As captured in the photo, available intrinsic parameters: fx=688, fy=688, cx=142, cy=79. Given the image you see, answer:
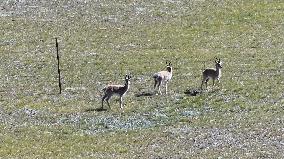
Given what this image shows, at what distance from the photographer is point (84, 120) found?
140 ft

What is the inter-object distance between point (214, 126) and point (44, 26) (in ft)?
110

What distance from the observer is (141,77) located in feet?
175

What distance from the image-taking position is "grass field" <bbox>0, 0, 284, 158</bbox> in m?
38.9

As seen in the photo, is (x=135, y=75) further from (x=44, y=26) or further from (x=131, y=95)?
(x=44, y=26)

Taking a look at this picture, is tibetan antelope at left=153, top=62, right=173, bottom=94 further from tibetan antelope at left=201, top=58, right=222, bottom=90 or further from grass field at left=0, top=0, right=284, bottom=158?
tibetan antelope at left=201, top=58, right=222, bottom=90

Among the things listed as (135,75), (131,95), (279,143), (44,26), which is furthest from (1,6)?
(279,143)

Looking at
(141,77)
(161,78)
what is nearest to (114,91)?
(161,78)

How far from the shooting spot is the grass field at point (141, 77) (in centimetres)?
3888

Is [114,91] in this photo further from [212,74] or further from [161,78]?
[212,74]

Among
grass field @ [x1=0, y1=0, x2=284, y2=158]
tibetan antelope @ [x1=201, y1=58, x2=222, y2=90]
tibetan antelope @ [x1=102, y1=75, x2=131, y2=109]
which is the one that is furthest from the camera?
tibetan antelope @ [x1=201, y1=58, x2=222, y2=90]

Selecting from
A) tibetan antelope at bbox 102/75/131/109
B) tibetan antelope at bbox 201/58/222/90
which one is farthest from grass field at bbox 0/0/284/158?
tibetan antelope at bbox 102/75/131/109

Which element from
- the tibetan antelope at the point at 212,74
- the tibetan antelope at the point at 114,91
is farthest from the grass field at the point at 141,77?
the tibetan antelope at the point at 114,91

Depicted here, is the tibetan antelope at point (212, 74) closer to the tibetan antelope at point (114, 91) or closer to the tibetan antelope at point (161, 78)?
the tibetan antelope at point (161, 78)

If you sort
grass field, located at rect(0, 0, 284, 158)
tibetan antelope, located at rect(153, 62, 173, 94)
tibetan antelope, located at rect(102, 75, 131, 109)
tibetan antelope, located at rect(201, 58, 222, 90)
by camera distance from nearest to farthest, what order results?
grass field, located at rect(0, 0, 284, 158)
tibetan antelope, located at rect(102, 75, 131, 109)
tibetan antelope, located at rect(153, 62, 173, 94)
tibetan antelope, located at rect(201, 58, 222, 90)
